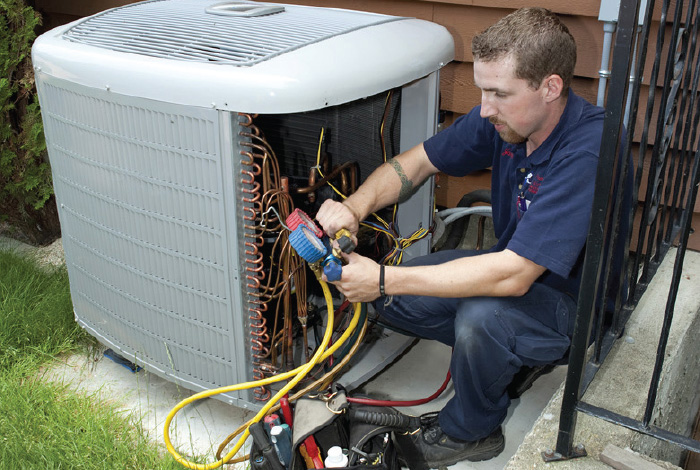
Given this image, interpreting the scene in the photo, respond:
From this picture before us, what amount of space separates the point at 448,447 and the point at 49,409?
1288 mm

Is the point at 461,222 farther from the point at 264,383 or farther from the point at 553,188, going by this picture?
the point at 264,383

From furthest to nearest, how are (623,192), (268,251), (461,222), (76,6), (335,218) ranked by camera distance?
(76,6) < (461,222) < (268,251) < (335,218) < (623,192)

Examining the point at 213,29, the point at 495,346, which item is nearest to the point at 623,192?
the point at 495,346

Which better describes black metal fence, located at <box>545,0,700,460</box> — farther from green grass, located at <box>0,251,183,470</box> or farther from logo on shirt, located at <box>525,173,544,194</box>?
green grass, located at <box>0,251,183,470</box>

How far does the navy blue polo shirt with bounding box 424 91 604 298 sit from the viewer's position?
1.73 m

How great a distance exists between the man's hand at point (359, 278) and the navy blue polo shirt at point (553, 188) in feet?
1.24

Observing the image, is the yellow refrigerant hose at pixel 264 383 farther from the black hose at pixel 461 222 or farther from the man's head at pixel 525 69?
the black hose at pixel 461 222

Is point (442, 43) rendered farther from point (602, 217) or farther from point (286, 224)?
point (602, 217)

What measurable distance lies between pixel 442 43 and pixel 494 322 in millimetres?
896

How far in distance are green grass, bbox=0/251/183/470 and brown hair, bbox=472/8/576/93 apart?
1467 millimetres

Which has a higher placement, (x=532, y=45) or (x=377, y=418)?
(x=532, y=45)

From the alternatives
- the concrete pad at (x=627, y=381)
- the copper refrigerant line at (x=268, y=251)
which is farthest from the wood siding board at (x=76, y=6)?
the concrete pad at (x=627, y=381)

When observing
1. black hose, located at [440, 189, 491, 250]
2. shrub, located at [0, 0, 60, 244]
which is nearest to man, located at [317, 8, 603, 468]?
black hose, located at [440, 189, 491, 250]

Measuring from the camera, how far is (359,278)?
187 cm
